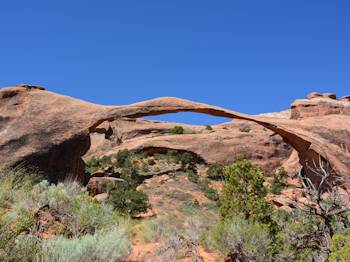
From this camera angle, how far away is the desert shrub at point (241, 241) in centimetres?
913

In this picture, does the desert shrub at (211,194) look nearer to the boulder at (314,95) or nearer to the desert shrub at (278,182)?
the desert shrub at (278,182)

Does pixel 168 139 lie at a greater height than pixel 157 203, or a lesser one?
greater

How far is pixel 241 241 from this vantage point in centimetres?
930

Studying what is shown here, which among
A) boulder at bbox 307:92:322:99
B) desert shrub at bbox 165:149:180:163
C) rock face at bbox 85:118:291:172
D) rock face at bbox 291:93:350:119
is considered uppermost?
boulder at bbox 307:92:322:99

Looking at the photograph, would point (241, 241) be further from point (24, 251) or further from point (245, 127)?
point (245, 127)

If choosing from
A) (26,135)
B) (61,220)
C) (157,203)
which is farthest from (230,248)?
(157,203)

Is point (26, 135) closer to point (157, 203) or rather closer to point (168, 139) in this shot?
point (157, 203)

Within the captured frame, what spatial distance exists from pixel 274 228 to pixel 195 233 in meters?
2.24

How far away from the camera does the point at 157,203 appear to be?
20.4m

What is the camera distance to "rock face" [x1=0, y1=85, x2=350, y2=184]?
13.5m

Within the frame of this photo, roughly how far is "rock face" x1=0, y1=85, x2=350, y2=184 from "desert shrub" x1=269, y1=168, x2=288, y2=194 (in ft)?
24.9

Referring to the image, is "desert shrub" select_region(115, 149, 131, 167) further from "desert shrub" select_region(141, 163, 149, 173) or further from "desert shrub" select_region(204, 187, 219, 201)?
"desert shrub" select_region(204, 187, 219, 201)

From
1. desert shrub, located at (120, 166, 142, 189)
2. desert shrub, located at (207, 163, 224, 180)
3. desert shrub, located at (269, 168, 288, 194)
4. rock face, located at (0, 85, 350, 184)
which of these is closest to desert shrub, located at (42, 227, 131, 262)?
rock face, located at (0, 85, 350, 184)

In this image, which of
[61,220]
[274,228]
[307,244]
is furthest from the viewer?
[274,228]
